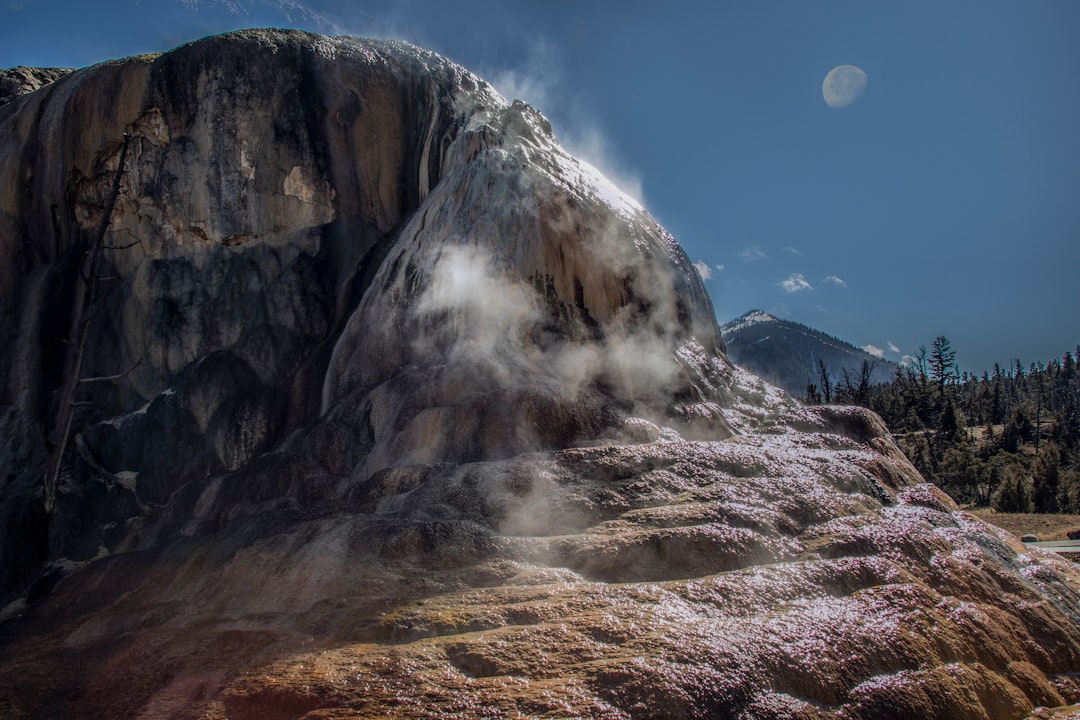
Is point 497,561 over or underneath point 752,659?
over

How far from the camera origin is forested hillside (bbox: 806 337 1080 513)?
2950 centimetres

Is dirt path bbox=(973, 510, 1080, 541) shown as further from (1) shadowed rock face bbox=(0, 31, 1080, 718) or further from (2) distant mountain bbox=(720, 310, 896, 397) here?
(2) distant mountain bbox=(720, 310, 896, 397)

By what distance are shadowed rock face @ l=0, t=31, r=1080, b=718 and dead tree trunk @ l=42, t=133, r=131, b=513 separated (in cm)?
17

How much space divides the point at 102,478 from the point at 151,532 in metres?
2.16

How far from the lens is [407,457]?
7.06 meters

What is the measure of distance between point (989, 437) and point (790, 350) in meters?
123

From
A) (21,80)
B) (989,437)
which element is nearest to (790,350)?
(989,437)

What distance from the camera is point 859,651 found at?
412 centimetres

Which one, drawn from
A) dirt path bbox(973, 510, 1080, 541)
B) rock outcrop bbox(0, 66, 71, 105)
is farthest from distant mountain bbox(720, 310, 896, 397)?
rock outcrop bbox(0, 66, 71, 105)

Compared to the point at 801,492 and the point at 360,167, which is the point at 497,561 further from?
the point at 360,167

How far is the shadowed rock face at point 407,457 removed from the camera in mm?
4141

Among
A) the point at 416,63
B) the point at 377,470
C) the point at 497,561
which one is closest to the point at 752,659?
the point at 497,561

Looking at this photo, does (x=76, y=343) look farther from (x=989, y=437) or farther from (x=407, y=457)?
(x=989, y=437)

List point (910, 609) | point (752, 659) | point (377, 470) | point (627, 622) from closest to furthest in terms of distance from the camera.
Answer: point (752, 659) → point (627, 622) → point (910, 609) → point (377, 470)
